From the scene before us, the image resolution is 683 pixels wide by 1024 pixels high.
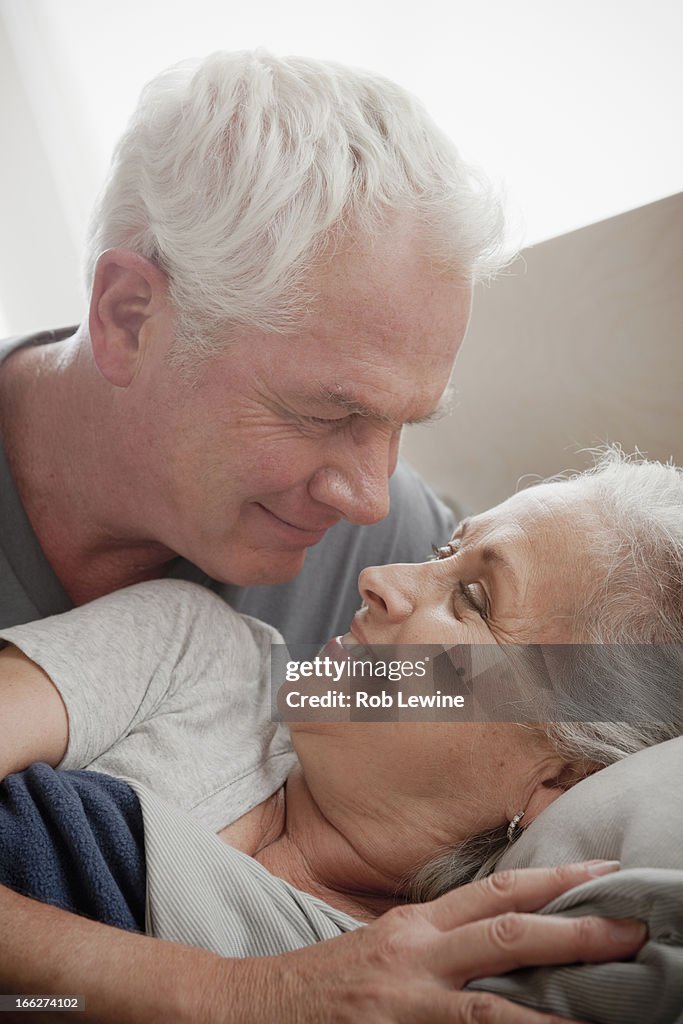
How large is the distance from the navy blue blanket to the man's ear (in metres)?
0.57

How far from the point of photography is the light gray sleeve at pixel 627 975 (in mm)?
615

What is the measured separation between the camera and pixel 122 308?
1.18m

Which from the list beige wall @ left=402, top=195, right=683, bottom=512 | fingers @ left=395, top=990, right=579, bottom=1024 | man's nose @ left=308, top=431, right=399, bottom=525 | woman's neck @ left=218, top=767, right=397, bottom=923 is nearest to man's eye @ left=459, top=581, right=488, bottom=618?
man's nose @ left=308, top=431, right=399, bottom=525

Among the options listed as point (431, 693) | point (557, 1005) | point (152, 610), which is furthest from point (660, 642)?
point (152, 610)

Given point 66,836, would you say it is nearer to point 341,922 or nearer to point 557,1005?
point 341,922

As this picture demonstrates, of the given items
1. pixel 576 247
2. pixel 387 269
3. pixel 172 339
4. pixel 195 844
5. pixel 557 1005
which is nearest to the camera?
pixel 557 1005

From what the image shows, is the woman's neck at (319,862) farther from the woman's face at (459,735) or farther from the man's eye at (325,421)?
the man's eye at (325,421)

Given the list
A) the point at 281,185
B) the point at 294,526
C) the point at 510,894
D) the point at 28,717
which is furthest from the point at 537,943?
the point at 281,185

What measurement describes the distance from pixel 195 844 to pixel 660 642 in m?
0.55

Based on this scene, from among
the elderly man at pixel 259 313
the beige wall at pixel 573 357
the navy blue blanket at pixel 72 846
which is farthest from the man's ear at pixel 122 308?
the beige wall at pixel 573 357

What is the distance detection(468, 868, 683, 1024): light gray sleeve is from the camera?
615 mm

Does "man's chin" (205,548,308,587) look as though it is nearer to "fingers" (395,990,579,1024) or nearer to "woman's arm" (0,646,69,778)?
"woman's arm" (0,646,69,778)

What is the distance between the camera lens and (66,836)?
0.83m

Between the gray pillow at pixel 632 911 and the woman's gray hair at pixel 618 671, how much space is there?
164mm
